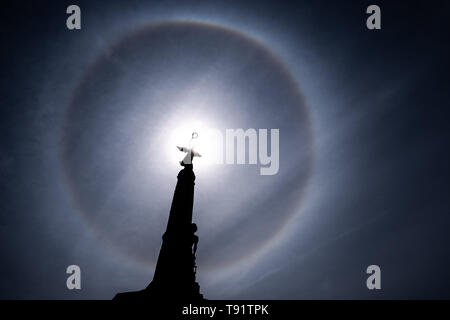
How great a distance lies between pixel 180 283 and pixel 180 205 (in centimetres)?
514

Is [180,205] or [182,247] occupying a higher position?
[180,205]

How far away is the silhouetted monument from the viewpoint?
54.7 feet

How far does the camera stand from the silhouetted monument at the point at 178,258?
16.7m

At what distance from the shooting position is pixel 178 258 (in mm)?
18500
